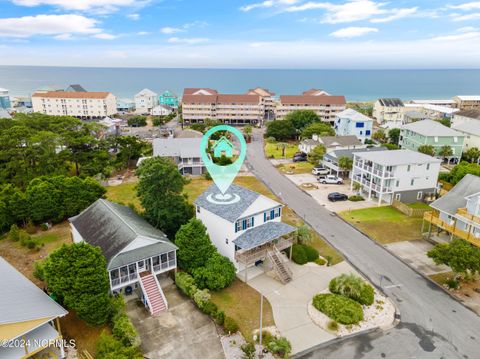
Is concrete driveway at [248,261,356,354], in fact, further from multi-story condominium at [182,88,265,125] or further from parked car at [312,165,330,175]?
multi-story condominium at [182,88,265,125]

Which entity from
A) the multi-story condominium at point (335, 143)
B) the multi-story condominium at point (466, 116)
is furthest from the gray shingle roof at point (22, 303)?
the multi-story condominium at point (466, 116)

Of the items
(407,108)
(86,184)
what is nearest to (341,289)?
(86,184)

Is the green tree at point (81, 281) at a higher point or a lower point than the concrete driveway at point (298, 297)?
higher

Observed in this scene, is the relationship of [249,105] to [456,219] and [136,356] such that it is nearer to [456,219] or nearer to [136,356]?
[456,219]

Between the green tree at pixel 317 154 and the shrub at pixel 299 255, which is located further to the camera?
the green tree at pixel 317 154

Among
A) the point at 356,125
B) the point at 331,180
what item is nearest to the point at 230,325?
the point at 331,180

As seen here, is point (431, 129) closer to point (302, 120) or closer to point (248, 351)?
point (302, 120)

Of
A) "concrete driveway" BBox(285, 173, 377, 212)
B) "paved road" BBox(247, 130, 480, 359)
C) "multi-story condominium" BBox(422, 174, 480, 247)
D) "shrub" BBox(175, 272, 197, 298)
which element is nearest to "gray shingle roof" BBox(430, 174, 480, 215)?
"multi-story condominium" BBox(422, 174, 480, 247)

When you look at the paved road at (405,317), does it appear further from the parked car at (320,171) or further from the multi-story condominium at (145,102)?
the multi-story condominium at (145,102)
